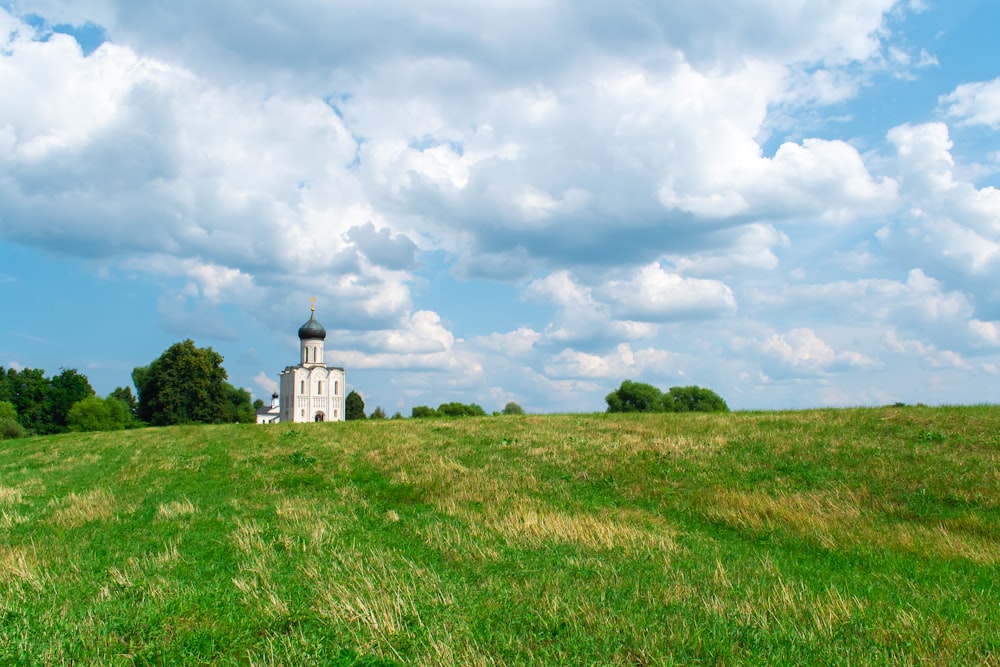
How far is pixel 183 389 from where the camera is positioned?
83.2 metres

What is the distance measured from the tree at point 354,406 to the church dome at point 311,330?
87.4 ft

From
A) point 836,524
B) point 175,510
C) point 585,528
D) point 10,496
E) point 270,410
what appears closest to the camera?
point 585,528

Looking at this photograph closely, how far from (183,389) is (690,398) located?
65413 mm

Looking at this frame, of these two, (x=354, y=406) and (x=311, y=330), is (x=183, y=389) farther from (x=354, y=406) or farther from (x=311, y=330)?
(x=354, y=406)

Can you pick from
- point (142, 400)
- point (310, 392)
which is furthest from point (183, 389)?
point (310, 392)

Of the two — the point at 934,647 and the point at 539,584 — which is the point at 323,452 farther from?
the point at 934,647

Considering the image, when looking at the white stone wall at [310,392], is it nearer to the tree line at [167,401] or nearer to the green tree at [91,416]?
the tree line at [167,401]

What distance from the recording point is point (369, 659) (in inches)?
241

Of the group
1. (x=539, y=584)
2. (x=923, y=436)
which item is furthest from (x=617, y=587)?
(x=923, y=436)

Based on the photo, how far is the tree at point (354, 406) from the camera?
13225cm

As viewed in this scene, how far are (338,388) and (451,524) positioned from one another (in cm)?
9877

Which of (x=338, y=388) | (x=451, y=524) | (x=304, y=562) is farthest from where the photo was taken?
(x=338, y=388)

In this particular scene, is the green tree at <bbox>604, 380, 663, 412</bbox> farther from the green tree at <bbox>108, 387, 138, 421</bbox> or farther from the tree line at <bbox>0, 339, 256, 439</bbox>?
the green tree at <bbox>108, 387, 138, 421</bbox>

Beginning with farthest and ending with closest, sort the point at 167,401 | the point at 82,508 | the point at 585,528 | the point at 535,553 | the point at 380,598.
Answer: the point at 167,401, the point at 82,508, the point at 585,528, the point at 535,553, the point at 380,598
